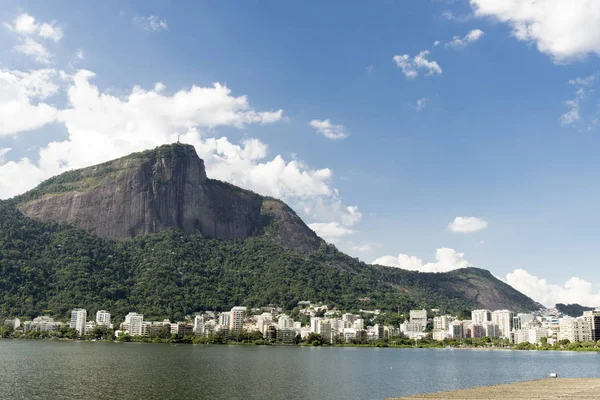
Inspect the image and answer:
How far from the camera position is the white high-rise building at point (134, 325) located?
18379cm

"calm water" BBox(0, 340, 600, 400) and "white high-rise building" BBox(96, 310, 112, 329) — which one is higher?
"white high-rise building" BBox(96, 310, 112, 329)

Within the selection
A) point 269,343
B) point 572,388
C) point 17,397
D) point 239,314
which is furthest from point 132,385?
point 239,314

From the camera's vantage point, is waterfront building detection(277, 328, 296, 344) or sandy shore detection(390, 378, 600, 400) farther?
waterfront building detection(277, 328, 296, 344)

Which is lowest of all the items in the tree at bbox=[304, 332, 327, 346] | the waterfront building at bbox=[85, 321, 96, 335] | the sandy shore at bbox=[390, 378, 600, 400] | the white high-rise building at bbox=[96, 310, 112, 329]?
the tree at bbox=[304, 332, 327, 346]

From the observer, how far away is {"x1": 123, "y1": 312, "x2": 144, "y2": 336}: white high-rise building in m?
184

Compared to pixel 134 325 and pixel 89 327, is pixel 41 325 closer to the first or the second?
pixel 89 327

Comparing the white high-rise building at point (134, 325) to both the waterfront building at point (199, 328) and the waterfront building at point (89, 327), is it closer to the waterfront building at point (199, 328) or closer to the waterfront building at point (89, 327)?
the waterfront building at point (89, 327)

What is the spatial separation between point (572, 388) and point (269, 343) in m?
130

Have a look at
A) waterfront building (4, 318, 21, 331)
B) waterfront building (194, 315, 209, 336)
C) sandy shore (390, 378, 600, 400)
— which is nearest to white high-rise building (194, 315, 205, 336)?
waterfront building (194, 315, 209, 336)

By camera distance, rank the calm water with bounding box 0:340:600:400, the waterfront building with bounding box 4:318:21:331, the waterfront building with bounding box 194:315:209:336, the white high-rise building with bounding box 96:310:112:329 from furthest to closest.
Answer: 1. the white high-rise building with bounding box 96:310:112:329
2. the waterfront building with bounding box 194:315:209:336
3. the waterfront building with bounding box 4:318:21:331
4. the calm water with bounding box 0:340:600:400

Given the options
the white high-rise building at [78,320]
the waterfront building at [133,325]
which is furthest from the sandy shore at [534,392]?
the white high-rise building at [78,320]

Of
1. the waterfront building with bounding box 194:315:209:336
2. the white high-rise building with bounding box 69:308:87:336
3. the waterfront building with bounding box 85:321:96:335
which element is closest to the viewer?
the waterfront building with bounding box 85:321:96:335

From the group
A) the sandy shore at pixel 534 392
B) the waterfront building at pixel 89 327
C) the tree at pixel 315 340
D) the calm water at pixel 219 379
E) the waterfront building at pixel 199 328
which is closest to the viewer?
the sandy shore at pixel 534 392

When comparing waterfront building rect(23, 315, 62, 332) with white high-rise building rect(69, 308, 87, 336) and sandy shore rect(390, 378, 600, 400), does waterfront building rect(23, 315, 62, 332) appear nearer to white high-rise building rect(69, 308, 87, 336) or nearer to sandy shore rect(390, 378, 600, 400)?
white high-rise building rect(69, 308, 87, 336)
